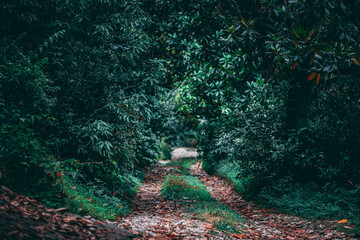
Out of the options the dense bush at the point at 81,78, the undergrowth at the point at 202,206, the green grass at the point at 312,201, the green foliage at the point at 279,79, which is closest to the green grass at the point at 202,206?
the undergrowth at the point at 202,206

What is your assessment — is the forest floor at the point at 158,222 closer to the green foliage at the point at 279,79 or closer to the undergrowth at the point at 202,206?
the undergrowth at the point at 202,206

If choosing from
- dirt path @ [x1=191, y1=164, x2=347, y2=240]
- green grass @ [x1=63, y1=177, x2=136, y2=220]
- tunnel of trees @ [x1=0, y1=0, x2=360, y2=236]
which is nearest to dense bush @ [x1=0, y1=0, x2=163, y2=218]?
tunnel of trees @ [x1=0, y1=0, x2=360, y2=236]

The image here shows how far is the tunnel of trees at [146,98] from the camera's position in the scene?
5164 millimetres

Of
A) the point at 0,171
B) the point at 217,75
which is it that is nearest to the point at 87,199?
the point at 0,171

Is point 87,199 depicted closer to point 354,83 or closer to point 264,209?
point 264,209

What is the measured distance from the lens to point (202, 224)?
525 centimetres

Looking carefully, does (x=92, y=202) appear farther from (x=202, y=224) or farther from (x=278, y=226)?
(x=278, y=226)

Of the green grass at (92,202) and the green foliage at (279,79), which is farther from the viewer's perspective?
the green foliage at (279,79)

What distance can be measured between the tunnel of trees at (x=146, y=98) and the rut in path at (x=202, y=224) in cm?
39

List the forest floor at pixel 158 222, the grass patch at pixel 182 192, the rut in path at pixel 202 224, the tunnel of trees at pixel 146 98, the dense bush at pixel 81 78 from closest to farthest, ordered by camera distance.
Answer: the forest floor at pixel 158 222 < the rut in path at pixel 202 224 < the tunnel of trees at pixel 146 98 < the dense bush at pixel 81 78 < the grass patch at pixel 182 192

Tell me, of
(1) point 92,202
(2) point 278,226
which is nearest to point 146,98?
(1) point 92,202

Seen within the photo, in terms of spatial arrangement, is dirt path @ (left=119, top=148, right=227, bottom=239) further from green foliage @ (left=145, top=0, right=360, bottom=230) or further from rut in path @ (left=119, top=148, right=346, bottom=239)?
green foliage @ (left=145, top=0, right=360, bottom=230)

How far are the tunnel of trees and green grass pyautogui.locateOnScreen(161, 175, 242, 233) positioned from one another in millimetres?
1246

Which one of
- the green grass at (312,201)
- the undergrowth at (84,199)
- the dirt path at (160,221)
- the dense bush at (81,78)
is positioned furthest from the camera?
the green grass at (312,201)
